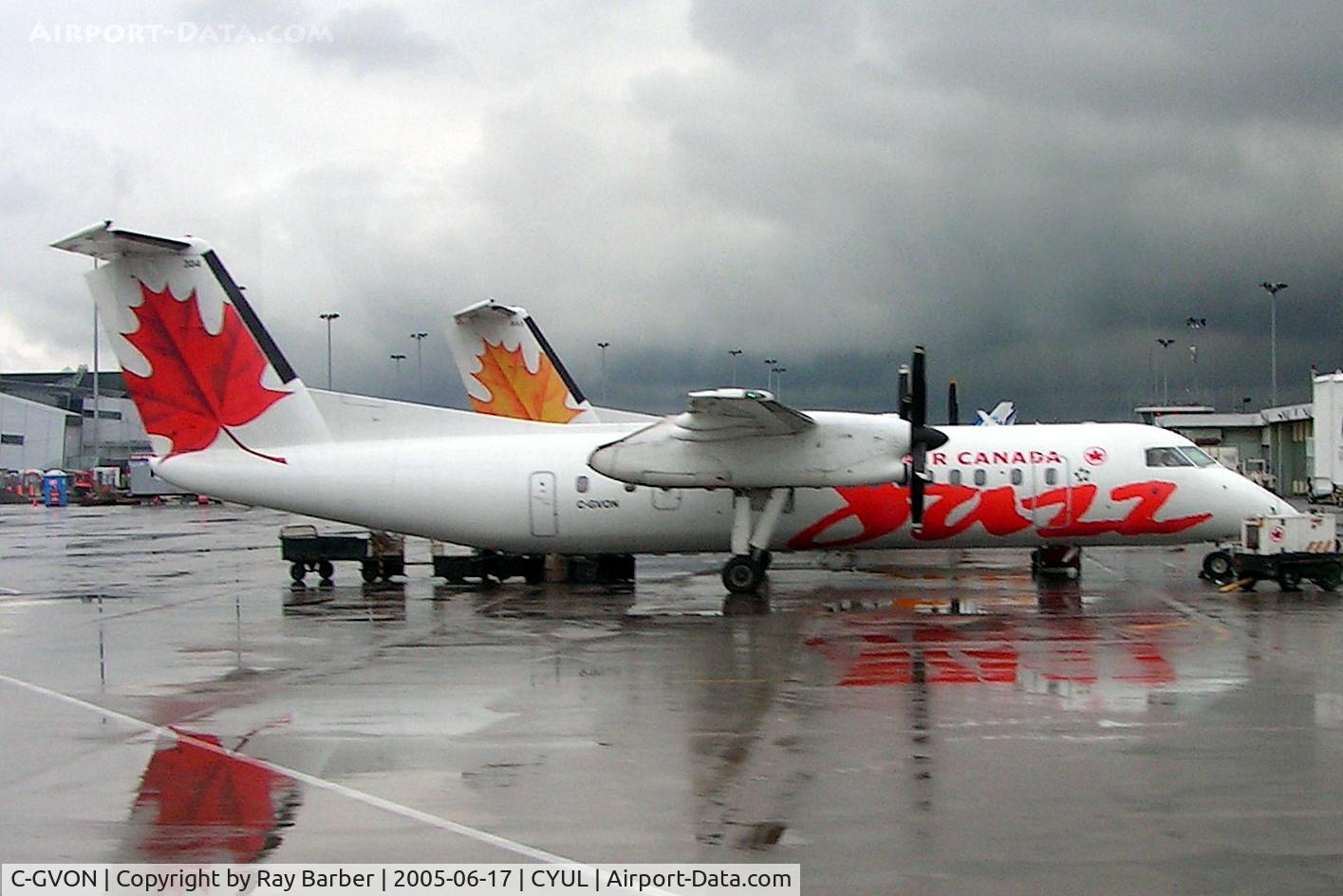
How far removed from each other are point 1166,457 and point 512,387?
18.1 meters

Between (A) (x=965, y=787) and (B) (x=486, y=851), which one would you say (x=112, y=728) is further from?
(A) (x=965, y=787)

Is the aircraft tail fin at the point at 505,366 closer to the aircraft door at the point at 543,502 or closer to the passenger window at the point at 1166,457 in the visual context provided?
the aircraft door at the point at 543,502

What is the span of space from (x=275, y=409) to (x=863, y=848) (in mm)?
18458

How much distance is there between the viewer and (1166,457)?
23359 millimetres

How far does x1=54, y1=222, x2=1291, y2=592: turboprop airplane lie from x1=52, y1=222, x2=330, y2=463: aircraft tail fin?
1.3 inches

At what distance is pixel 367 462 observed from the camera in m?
23.7

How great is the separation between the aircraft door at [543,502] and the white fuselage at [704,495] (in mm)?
24

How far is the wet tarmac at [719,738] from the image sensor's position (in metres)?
7.79

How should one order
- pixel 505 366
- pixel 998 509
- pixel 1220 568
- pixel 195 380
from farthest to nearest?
pixel 505 366, pixel 1220 568, pixel 195 380, pixel 998 509

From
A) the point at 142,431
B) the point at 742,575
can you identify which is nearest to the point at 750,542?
the point at 742,575

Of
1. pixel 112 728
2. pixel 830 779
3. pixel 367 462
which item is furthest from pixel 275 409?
pixel 830 779

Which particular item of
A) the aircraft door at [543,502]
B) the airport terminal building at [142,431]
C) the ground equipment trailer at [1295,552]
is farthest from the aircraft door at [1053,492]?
the airport terminal building at [142,431]

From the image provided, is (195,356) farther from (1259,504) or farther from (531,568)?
(1259,504)

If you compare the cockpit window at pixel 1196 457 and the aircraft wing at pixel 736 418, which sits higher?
the aircraft wing at pixel 736 418
